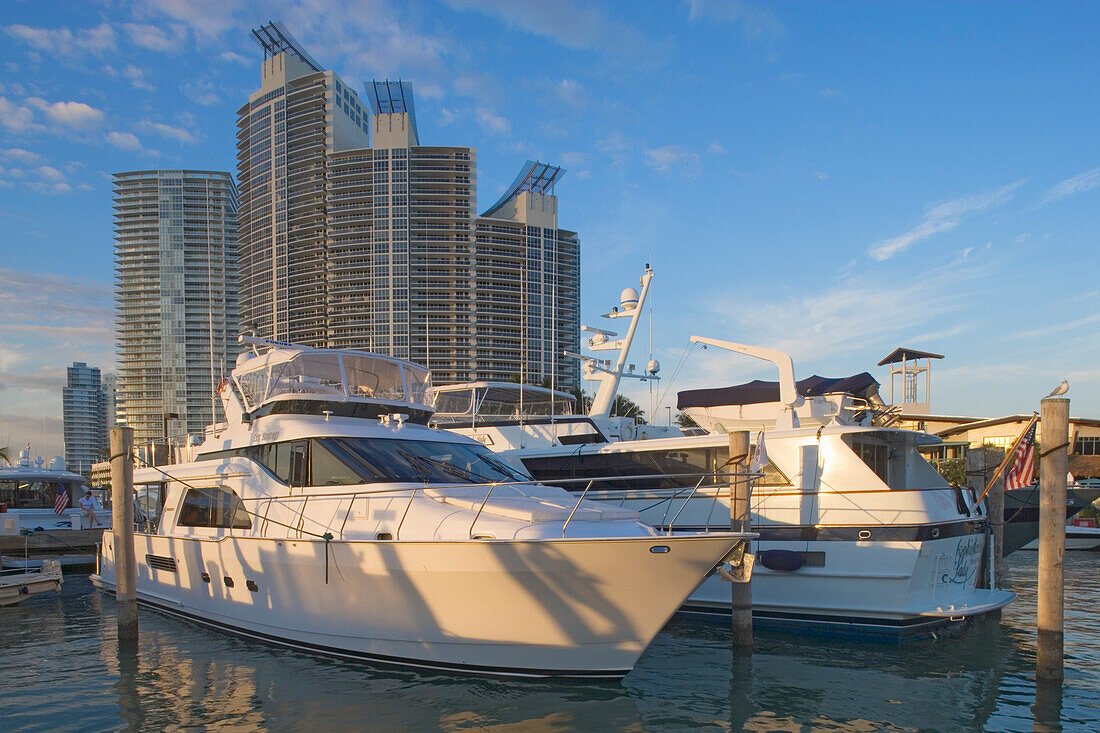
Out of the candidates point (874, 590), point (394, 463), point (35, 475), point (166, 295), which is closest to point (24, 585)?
point (394, 463)

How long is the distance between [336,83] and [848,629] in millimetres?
93256

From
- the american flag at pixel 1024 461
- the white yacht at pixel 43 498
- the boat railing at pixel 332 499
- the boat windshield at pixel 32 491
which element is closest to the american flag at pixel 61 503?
the white yacht at pixel 43 498

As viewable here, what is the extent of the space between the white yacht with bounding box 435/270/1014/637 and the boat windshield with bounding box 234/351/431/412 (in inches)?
148

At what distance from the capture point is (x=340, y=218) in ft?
279

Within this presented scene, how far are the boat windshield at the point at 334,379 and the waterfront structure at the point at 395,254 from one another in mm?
66906

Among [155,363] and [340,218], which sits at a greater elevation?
[340,218]

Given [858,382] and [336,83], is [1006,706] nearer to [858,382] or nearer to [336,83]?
[858,382]

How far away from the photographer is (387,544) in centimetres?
848

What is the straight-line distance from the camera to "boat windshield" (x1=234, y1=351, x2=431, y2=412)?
12.1m

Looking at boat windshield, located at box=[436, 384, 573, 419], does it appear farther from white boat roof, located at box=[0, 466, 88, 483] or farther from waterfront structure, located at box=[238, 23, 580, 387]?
waterfront structure, located at box=[238, 23, 580, 387]

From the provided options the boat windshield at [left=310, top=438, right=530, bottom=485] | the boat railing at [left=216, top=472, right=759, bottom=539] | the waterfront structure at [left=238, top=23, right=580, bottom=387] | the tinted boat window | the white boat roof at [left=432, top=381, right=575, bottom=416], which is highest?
the waterfront structure at [left=238, top=23, right=580, bottom=387]

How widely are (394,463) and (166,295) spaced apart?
8416cm

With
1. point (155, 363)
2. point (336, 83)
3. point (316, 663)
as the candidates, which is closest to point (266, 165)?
point (336, 83)

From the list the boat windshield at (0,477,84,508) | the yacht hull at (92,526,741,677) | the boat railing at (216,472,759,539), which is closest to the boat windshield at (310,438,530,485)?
the boat railing at (216,472,759,539)
